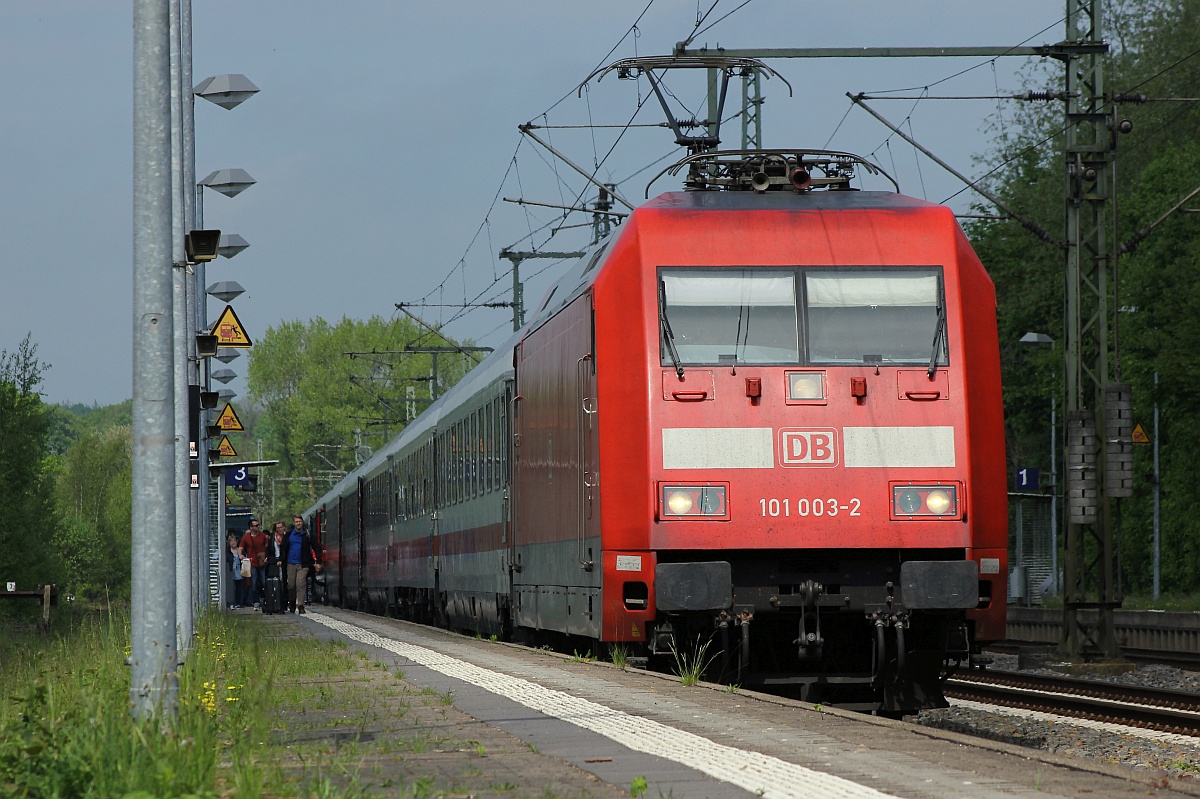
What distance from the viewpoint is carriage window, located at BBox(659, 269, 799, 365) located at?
466 inches

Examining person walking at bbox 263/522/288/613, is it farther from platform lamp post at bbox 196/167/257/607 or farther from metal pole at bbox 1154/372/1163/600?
metal pole at bbox 1154/372/1163/600

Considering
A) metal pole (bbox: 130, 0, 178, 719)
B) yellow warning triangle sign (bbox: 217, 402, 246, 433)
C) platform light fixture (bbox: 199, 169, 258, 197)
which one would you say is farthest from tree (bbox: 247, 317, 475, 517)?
metal pole (bbox: 130, 0, 178, 719)

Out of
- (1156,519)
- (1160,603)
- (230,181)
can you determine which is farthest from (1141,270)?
(230,181)

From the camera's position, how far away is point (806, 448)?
11633 millimetres

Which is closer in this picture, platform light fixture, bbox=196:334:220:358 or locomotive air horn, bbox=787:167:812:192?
locomotive air horn, bbox=787:167:812:192

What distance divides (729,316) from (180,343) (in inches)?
225

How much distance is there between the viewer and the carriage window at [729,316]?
11.8 meters

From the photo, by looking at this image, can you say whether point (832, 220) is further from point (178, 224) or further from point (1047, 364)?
point (1047, 364)

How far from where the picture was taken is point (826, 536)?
1148 cm

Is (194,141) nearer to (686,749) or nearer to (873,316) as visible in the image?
(873,316)

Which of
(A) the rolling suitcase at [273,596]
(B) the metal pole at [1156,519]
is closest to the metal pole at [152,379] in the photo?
(A) the rolling suitcase at [273,596]

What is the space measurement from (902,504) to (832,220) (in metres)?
2.05

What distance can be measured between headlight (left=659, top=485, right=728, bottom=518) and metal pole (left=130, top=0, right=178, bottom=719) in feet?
13.6

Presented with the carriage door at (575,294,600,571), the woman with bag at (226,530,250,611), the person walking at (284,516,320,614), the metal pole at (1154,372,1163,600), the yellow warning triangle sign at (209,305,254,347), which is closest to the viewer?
the carriage door at (575,294,600,571)
